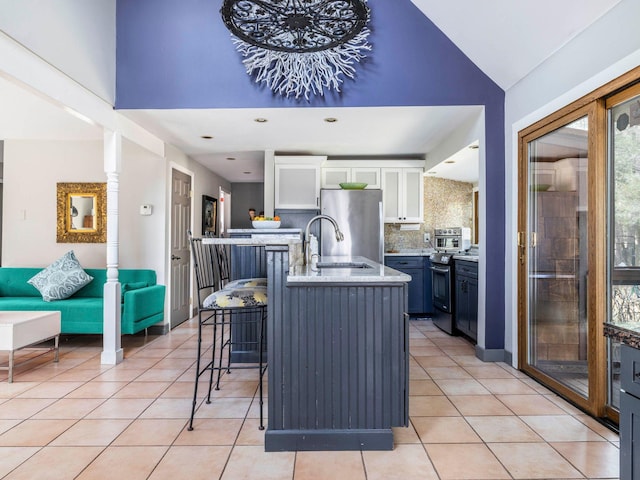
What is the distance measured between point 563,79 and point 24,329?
4367mm

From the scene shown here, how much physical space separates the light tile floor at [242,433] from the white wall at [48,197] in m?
1.87

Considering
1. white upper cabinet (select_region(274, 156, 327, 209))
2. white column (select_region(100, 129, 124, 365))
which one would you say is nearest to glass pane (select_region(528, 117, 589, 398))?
white upper cabinet (select_region(274, 156, 327, 209))

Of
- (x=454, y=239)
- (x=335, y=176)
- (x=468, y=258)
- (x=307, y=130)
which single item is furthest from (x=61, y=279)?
(x=454, y=239)

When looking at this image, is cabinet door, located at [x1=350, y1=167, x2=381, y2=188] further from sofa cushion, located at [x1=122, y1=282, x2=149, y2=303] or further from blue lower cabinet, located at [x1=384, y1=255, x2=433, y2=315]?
sofa cushion, located at [x1=122, y1=282, x2=149, y2=303]

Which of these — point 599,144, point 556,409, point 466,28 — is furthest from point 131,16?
point 556,409

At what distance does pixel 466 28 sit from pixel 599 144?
148 centimetres

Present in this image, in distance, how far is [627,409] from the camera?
105cm

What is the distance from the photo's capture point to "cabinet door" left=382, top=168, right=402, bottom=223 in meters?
5.77

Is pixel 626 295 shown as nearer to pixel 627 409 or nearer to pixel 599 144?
pixel 599 144

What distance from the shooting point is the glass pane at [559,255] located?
265 cm

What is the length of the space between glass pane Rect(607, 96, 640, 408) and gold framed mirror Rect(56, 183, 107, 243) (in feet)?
16.3

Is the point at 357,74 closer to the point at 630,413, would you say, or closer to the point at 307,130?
the point at 307,130

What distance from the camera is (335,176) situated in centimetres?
581

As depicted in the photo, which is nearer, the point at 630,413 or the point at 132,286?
the point at 630,413
